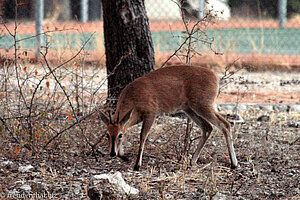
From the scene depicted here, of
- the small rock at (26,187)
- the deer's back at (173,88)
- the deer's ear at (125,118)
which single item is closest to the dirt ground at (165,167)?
the small rock at (26,187)

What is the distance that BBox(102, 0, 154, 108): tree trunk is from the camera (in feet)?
23.2

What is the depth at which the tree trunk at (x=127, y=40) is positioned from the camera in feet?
23.2

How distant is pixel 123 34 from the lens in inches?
281

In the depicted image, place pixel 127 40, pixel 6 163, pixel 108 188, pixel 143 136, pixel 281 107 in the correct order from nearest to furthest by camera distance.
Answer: pixel 108 188 → pixel 6 163 → pixel 143 136 → pixel 127 40 → pixel 281 107

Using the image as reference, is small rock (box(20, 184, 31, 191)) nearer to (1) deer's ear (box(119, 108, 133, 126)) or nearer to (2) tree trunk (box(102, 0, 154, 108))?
(1) deer's ear (box(119, 108, 133, 126))

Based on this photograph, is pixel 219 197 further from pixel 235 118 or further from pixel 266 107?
pixel 266 107

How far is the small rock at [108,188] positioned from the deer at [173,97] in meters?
1.06

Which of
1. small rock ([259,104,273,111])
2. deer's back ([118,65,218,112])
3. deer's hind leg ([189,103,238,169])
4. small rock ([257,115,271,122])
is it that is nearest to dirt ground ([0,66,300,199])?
deer's hind leg ([189,103,238,169])

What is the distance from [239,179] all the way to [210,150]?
107 cm

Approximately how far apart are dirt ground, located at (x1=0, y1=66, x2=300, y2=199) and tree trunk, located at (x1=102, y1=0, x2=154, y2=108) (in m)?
0.79

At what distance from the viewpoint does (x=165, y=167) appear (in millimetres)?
5418

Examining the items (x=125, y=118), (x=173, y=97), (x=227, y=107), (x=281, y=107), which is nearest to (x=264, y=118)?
(x=227, y=107)

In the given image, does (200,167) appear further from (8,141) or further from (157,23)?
(157,23)

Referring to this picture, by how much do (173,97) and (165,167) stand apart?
752 mm
